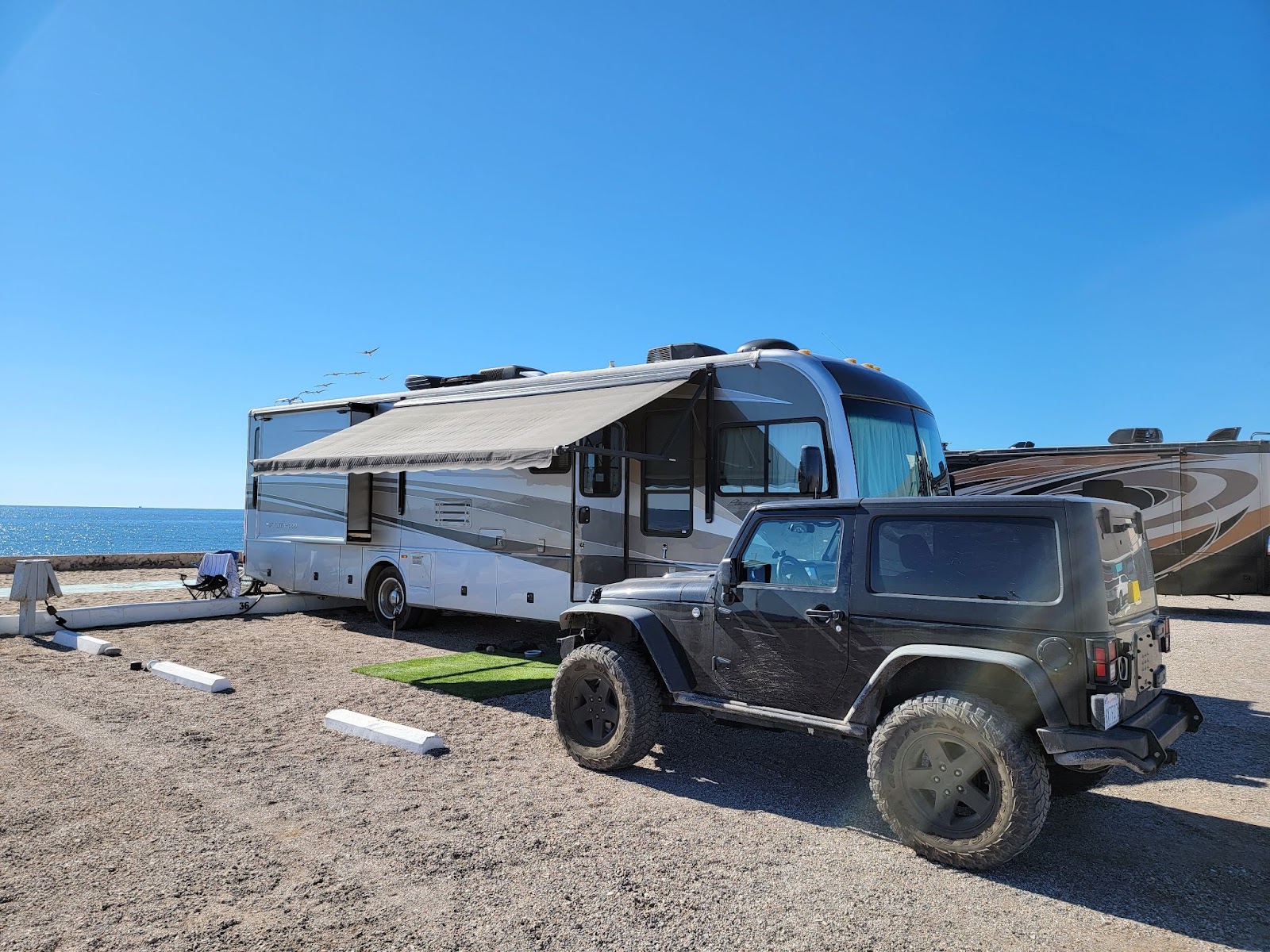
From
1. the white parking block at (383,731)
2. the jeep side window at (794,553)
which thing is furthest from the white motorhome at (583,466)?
the white parking block at (383,731)

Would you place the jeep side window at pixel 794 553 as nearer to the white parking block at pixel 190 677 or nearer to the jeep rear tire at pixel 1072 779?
the jeep rear tire at pixel 1072 779

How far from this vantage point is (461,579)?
34.7 ft

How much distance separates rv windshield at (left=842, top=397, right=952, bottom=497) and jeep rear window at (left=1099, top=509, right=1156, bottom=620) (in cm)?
276

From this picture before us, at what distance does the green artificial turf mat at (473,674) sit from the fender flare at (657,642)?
269 centimetres

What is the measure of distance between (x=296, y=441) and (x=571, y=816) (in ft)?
33.1

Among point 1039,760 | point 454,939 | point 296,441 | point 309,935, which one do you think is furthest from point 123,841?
point 296,441

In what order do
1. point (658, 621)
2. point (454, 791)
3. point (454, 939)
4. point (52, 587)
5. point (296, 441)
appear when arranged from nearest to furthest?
point (454, 939) → point (454, 791) → point (658, 621) → point (52, 587) → point (296, 441)

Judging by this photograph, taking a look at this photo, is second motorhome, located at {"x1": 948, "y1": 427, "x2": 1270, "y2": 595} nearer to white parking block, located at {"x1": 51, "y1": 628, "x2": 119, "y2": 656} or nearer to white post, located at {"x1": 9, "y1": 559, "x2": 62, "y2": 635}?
white parking block, located at {"x1": 51, "y1": 628, "x2": 119, "y2": 656}

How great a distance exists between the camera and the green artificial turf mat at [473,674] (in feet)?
26.7

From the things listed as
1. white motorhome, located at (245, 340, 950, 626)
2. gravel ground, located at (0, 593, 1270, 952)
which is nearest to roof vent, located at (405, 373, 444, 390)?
white motorhome, located at (245, 340, 950, 626)

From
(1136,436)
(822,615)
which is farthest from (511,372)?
(1136,436)

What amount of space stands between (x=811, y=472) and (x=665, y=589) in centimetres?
202

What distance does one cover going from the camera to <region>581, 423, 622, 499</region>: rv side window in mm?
8828

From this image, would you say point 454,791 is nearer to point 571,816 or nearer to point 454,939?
point 571,816
